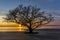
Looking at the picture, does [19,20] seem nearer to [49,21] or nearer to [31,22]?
[31,22]

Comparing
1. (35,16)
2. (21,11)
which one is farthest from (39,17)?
(21,11)

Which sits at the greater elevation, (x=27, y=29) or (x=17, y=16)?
(x=17, y=16)

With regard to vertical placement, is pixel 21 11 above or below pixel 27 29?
above

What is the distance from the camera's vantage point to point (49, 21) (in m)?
24.3

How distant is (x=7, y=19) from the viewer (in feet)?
77.8

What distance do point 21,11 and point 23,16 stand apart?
573mm

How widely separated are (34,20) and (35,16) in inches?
17.7

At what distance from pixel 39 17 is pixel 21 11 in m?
2.08

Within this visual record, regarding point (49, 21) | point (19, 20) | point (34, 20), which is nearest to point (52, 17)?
point (49, 21)

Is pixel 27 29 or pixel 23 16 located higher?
pixel 23 16

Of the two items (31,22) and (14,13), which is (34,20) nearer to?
(31,22)

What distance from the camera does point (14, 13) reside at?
2345 centimetres

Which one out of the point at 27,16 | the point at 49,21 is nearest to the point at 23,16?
the point at 27,16

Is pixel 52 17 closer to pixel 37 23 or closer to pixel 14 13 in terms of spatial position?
pixel 37 23
